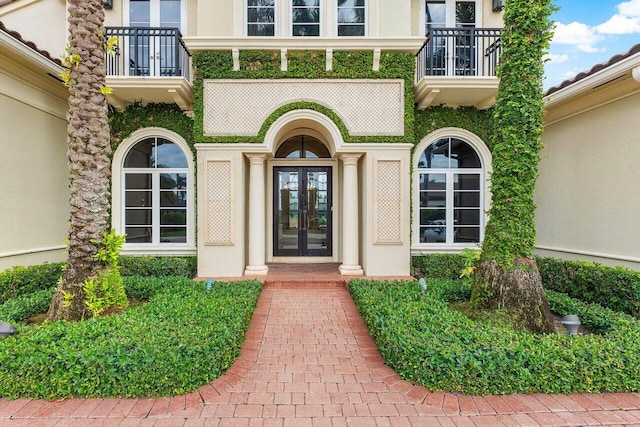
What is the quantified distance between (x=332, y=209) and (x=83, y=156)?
5955 mm

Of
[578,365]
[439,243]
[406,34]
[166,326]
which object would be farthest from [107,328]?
[406,34]

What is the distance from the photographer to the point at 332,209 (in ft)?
30.1

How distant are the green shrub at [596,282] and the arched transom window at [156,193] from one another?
8.18 m

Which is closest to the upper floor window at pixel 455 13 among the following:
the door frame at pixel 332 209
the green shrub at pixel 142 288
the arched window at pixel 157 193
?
the door frame at pixel 332 209

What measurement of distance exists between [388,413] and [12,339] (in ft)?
13.1

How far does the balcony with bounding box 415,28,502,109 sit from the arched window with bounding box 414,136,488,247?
3.30ft

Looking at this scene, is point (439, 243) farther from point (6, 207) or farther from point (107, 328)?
point (6, 207)

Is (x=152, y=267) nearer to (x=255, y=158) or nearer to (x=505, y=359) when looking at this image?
(x=255, y=158)

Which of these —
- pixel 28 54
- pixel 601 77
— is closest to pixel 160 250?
pixel 28 54

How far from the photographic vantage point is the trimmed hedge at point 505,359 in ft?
10.6

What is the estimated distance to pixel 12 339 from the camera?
3455mm

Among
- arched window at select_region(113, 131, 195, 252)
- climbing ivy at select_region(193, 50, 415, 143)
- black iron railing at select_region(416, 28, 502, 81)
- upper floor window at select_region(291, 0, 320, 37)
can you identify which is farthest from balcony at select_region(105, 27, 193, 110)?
black iron railing at select_region(416, 28, 502, 81)

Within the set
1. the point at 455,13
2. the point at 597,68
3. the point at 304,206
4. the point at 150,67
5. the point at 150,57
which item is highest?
the point at 455,13

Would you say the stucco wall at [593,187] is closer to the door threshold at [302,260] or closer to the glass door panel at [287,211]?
the door threshold at [302,260]
